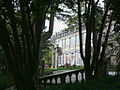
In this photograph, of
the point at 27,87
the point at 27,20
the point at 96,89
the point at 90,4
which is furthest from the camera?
the point at 90,4

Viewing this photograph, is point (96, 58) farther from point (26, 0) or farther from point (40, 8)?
point (26, 0)

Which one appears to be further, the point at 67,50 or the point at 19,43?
the point at 67,50

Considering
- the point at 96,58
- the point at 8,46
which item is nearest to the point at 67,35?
the point at 96,58

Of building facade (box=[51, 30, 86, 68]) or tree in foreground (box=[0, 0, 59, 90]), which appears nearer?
tree in foreground (box=[0, 0, 59, 90])

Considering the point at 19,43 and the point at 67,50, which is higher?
the point at 19,43

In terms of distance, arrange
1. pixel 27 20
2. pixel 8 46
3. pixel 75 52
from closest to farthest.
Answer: pixel 8 46
pixel 27 20
pixel 75 52

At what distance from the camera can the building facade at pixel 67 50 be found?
3966cm

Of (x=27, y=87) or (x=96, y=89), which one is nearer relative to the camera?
(x=27, y=87)

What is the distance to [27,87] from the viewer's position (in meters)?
3.48

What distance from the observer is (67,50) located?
44250 millimetres

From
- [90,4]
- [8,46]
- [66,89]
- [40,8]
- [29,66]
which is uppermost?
[90,4]

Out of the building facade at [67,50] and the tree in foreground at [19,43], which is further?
the building facade at [67,50]

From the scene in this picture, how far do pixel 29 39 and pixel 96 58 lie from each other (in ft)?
9.74

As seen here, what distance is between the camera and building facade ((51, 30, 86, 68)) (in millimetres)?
39656
